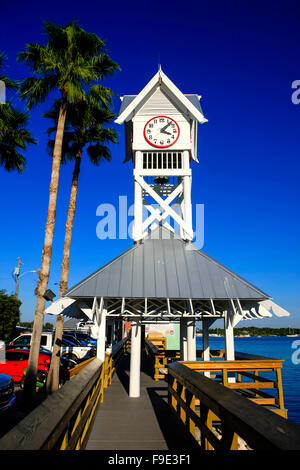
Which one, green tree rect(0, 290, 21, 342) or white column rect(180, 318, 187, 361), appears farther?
green tree rect(0, 290, 21, 342)

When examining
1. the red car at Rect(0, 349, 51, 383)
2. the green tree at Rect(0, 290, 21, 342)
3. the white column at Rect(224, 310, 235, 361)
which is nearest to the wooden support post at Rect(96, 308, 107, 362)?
the white column at Rect(224, 310, 235, 361)

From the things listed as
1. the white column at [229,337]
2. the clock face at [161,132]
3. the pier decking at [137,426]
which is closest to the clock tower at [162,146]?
the clock face at [161,132]

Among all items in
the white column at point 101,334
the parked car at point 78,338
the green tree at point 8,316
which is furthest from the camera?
the green tree at point 8,316

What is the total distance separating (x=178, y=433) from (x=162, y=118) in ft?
32.9

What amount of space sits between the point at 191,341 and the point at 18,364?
942cm

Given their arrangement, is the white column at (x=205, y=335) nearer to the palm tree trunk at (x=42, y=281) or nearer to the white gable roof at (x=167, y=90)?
the palm tree trunk at (x=42, y=281)

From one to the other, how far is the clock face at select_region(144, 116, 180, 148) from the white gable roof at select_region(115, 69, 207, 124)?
30.2 inches

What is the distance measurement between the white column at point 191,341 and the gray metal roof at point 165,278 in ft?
8.18

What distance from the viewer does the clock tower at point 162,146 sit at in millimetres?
11094

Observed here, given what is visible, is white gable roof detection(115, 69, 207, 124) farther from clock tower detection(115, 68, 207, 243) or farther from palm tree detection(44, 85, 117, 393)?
palm tree detection(44, 85, 117, 393)

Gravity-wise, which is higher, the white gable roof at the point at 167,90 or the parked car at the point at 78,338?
the white gable roof at the point at 167,90

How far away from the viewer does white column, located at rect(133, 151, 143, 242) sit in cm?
1069

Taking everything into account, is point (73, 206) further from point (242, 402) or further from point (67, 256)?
point (242, 402)
